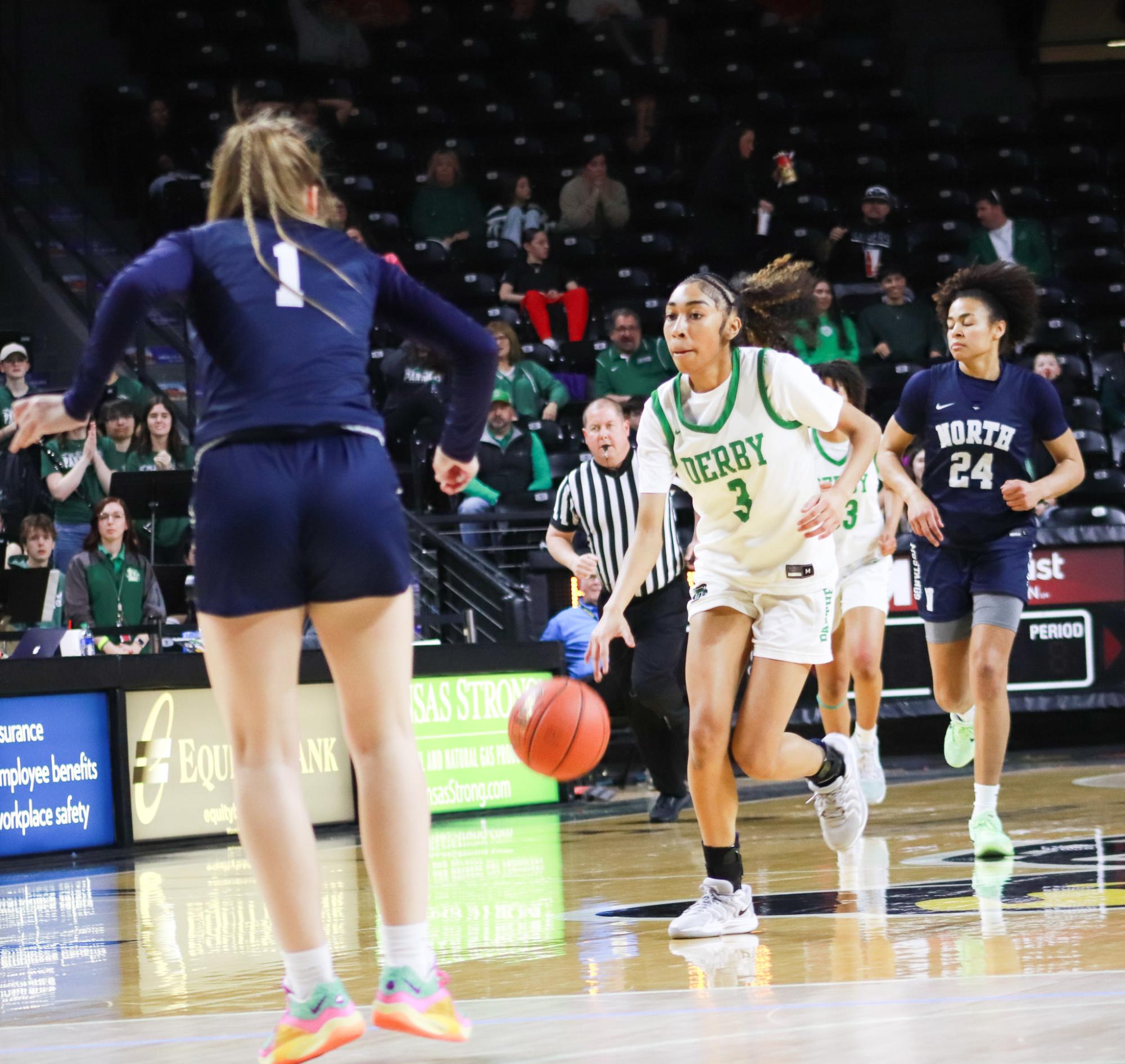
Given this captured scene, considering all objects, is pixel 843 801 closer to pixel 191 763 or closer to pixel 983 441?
pixel 983 441

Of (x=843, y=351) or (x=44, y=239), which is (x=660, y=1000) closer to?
(x=843, y=351)

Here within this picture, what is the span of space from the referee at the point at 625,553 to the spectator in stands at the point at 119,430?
399 centimetres

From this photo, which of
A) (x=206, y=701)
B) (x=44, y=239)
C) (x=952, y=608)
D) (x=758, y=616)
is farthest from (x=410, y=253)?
(x=758, y=616)

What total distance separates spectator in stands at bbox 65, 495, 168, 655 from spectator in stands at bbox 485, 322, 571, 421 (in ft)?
12.8

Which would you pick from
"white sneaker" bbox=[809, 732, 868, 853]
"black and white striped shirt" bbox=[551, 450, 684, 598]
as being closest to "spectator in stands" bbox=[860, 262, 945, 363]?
"black and white striped shirt" bbox=[551, 450, 684, 598]

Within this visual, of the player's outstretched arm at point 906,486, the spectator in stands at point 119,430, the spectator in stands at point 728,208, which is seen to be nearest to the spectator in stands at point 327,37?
the spectator in stands at point 728,208

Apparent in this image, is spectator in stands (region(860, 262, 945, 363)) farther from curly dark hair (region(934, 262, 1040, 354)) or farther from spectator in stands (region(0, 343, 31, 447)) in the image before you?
curly dark hair (region(934, 262, 1040, 354))

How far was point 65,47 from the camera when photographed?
18.6 m

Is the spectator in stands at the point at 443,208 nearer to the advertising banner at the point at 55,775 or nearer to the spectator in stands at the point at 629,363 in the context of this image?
the spectator in stands at the point at 629,363

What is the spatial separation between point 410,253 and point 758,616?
11.4 m

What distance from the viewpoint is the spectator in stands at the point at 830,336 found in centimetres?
1474

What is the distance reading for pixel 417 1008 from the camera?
3422 millimetres

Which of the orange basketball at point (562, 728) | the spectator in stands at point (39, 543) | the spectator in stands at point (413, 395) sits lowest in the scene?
the orange basketball at point (562, 728)

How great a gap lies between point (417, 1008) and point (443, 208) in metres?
14.2
